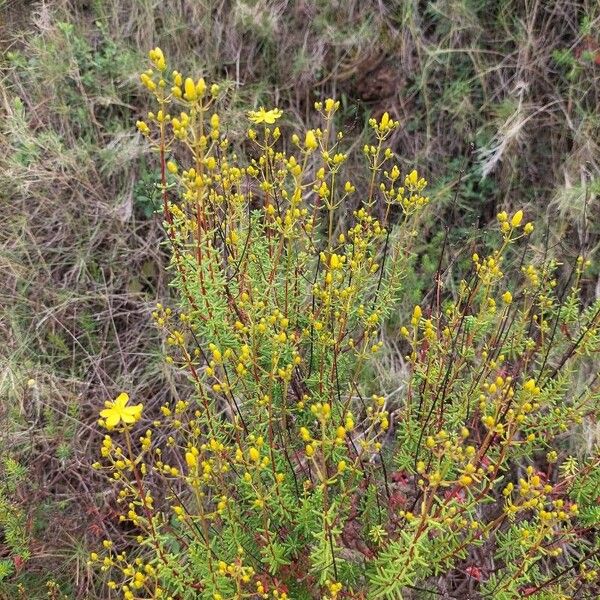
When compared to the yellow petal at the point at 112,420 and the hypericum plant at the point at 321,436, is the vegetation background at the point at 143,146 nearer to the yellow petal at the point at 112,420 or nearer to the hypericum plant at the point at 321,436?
the hypericum plant at the point at 321,436

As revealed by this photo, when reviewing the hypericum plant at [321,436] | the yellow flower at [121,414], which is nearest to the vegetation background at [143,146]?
the hypericum plant at [321,436]

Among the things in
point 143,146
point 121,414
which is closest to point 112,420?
point 121,414

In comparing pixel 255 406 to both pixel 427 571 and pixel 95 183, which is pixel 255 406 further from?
pixel 95 183

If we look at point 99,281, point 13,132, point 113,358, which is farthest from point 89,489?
point 13,132

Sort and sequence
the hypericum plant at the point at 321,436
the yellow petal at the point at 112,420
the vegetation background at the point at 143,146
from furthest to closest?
the vegetation background at the point at 143,146
the hypericum plant at the point at 321,436
the yellow petal at the point at 112,420

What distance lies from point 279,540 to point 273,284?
833 millimetres

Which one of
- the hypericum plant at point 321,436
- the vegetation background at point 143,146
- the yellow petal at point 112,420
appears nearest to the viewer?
the yellow petal at point 112,420

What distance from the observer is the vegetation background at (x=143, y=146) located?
3211mm

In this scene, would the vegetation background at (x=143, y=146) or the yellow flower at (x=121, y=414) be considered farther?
the vegetation background at (x=143, y=146)

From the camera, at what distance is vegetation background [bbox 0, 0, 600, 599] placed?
10.5 ft

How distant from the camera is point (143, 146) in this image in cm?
355

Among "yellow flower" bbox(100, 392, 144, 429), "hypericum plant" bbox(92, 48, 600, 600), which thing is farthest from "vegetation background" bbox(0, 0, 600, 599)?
"yellow flower" bbox(100, 392, 144, 429)

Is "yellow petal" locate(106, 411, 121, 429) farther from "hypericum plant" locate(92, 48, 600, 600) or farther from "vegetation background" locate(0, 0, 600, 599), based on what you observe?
"vegetation background" locate(0, 0, 600, 599)

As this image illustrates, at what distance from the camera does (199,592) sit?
2.05 m
